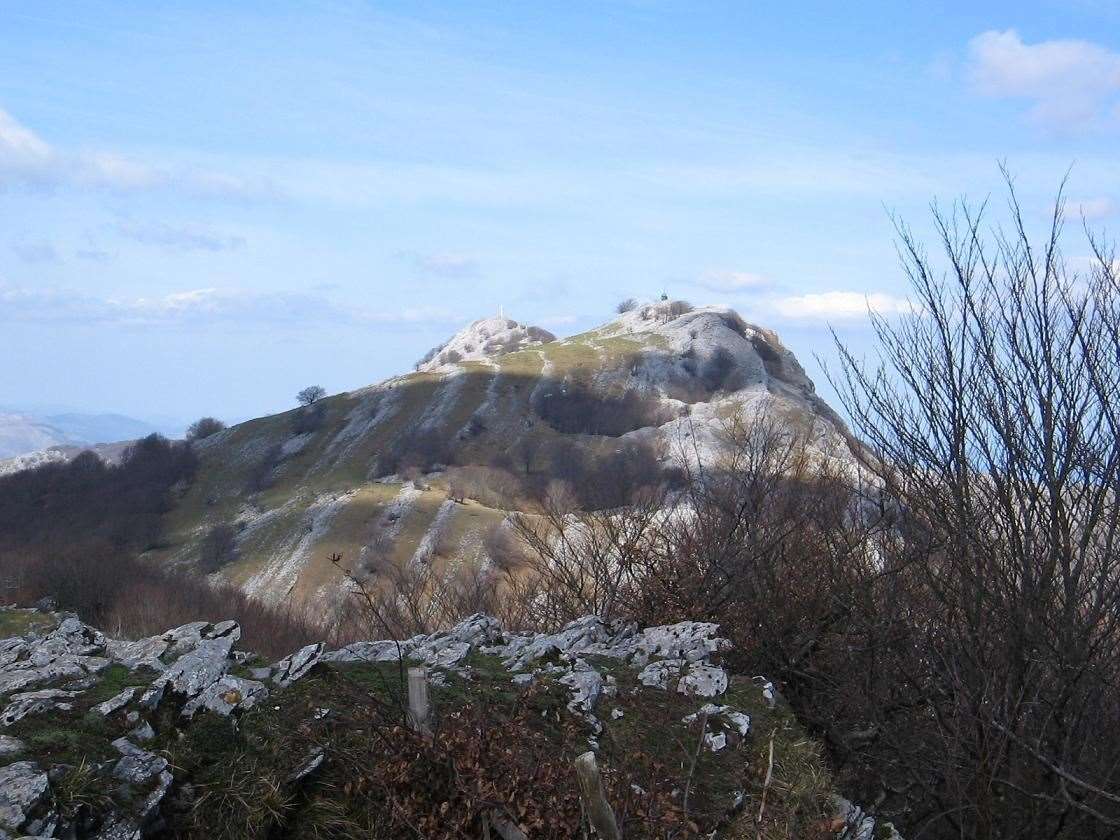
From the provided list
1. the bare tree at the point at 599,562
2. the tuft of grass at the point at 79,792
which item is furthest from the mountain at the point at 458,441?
the tuft of grass at the point at 79,792

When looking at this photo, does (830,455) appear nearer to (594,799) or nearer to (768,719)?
(768,719)

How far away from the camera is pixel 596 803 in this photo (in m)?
5.73

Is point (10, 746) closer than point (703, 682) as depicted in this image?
Yes

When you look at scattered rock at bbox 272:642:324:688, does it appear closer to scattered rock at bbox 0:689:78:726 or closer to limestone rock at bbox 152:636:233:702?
limestone rock at bbox 152:636:233:702

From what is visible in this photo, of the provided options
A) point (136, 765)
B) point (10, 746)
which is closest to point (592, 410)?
point (136, 765)

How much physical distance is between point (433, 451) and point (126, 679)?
10511 cm

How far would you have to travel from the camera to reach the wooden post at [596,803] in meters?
5.59

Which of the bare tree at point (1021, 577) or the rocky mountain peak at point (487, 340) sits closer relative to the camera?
the bare tree at point (1021, 577)

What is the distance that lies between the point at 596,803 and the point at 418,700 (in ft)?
5.32

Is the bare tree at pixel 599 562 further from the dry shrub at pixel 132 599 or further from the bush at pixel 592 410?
the bush at pixel 592 410

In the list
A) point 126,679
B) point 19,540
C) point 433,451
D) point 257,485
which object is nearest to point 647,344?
point 433,451

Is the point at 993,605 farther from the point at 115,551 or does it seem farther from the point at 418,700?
the point at 115,551

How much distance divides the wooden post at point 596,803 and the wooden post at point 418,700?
142 centimetres

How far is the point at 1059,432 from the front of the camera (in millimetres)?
8266
